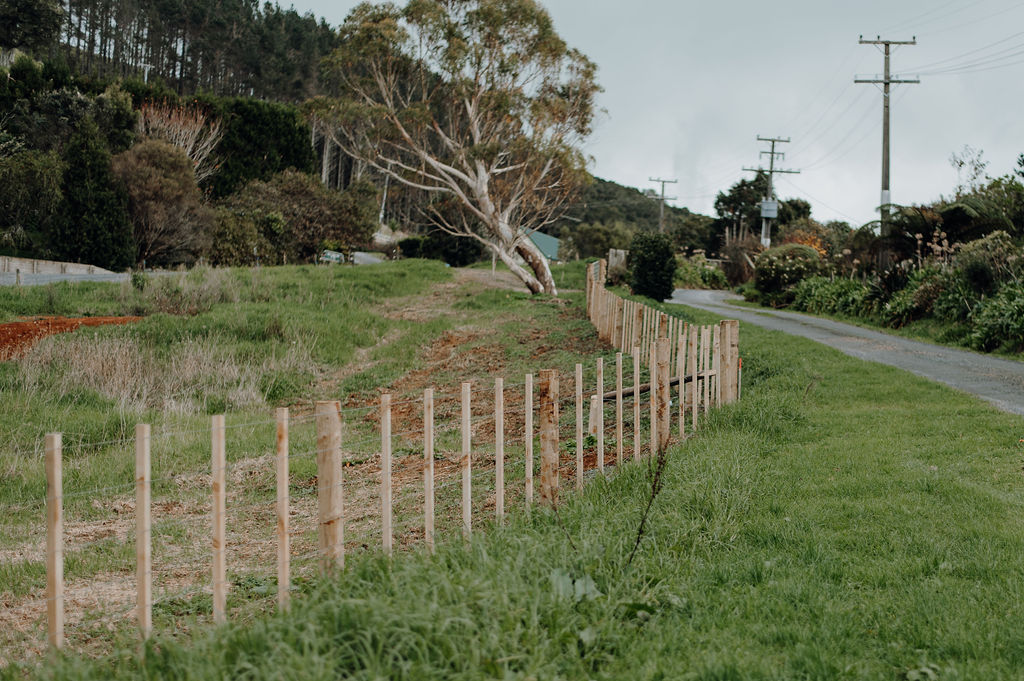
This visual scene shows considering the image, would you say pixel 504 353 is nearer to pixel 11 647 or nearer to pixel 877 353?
pixel 877 353

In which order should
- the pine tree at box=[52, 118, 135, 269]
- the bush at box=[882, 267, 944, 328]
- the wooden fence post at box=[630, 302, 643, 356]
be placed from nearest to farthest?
the wooden fence post at box=[630, 302, 643, 356], the bush at box=[882, 267, 944, 328], the pine tree at box=[52, 118, 135, 269]

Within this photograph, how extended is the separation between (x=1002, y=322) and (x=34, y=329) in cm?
1730

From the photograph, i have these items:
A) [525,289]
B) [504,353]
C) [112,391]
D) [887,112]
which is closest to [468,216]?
[525,289]

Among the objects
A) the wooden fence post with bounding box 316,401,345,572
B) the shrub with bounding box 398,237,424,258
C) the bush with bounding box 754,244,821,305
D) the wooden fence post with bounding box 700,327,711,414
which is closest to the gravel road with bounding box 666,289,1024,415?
the wooden fence post with bounding box 700,327,711,414

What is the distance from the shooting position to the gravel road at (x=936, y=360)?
11086mm

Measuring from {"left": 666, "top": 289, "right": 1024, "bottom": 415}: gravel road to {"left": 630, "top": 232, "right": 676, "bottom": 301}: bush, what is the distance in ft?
20.0

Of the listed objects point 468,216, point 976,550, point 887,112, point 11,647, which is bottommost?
point 11,647

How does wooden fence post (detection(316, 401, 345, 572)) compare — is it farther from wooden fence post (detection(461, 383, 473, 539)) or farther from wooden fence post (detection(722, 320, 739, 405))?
wooden fence post (detection(722, 320, 739, 405))

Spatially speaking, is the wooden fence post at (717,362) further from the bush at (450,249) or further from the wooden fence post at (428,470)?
the bush at (450,249)

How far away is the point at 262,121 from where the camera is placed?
44.8 metres

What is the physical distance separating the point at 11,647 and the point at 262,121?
43.5m

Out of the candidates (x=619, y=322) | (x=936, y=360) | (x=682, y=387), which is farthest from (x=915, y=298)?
(x=682, y=387)

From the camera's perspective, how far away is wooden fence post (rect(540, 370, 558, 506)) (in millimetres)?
6062

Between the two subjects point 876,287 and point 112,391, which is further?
point 876,287
